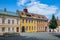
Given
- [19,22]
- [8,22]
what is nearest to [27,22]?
[19,22]

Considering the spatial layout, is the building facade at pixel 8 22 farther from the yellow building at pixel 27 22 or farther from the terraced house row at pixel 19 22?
the yellow building at pixel 27 22

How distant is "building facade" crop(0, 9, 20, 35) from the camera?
122 ft

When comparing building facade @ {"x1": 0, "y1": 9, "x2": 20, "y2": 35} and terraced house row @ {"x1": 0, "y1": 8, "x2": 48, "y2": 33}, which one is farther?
terraced house row @ {"x1": 0, "y1": 8, "x2": 48, "y2": 33}

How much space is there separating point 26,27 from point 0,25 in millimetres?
12140

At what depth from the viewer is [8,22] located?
129ft

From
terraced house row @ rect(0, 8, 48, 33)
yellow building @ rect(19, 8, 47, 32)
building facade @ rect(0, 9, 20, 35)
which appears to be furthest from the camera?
yellow building @ rect(19, 8, 47, 32)

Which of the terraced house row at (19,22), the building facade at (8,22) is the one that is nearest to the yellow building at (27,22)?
the terraced house row at (19,22)

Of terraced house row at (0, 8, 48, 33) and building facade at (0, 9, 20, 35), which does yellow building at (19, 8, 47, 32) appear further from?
building facade at (0, 9, 20, 35)

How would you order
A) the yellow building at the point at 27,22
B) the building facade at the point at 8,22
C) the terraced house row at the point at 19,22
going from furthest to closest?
the yellow building at the point at 27,22
the terraced house row at the point at 19,22
the building facade at the point at 8,22

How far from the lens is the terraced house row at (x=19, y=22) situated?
37812 mm

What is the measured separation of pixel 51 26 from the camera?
184 ft

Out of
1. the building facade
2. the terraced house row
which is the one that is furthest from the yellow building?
the building facade

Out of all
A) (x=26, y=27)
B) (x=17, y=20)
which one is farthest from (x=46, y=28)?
(x=17, y=20)

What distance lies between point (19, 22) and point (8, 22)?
197 inches
